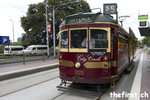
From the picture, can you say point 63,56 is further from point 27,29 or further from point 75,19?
point 27,29

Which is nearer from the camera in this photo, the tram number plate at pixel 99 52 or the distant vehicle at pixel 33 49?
the tram number plate at pixel 99 52

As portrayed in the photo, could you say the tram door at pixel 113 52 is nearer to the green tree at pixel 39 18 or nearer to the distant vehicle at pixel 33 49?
the green tree at pixel 39 18

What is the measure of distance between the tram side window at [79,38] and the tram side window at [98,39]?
25cm

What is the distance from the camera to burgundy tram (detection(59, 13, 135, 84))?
5145 mm

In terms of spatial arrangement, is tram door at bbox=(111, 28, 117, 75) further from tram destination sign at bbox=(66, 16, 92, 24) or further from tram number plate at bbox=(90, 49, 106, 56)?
tram destination sign at bbox=(66, 16, 92, 24)

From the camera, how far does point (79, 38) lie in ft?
17.9

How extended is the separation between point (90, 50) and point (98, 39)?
0.50 m

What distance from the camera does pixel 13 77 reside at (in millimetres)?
8844

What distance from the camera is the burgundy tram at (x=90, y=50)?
16.9 ft

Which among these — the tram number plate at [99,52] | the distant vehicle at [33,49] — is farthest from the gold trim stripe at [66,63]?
the distant vehicle at [33,49]

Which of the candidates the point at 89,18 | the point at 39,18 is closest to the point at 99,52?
the point at 89,18

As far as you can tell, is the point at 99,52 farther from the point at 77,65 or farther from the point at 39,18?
the point at 39,18

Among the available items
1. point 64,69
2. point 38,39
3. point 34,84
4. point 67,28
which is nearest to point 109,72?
point 64,69

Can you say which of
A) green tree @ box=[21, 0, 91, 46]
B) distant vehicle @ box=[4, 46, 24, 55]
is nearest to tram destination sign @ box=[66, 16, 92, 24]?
green tree @ box=[21, 0, 91, 46]
